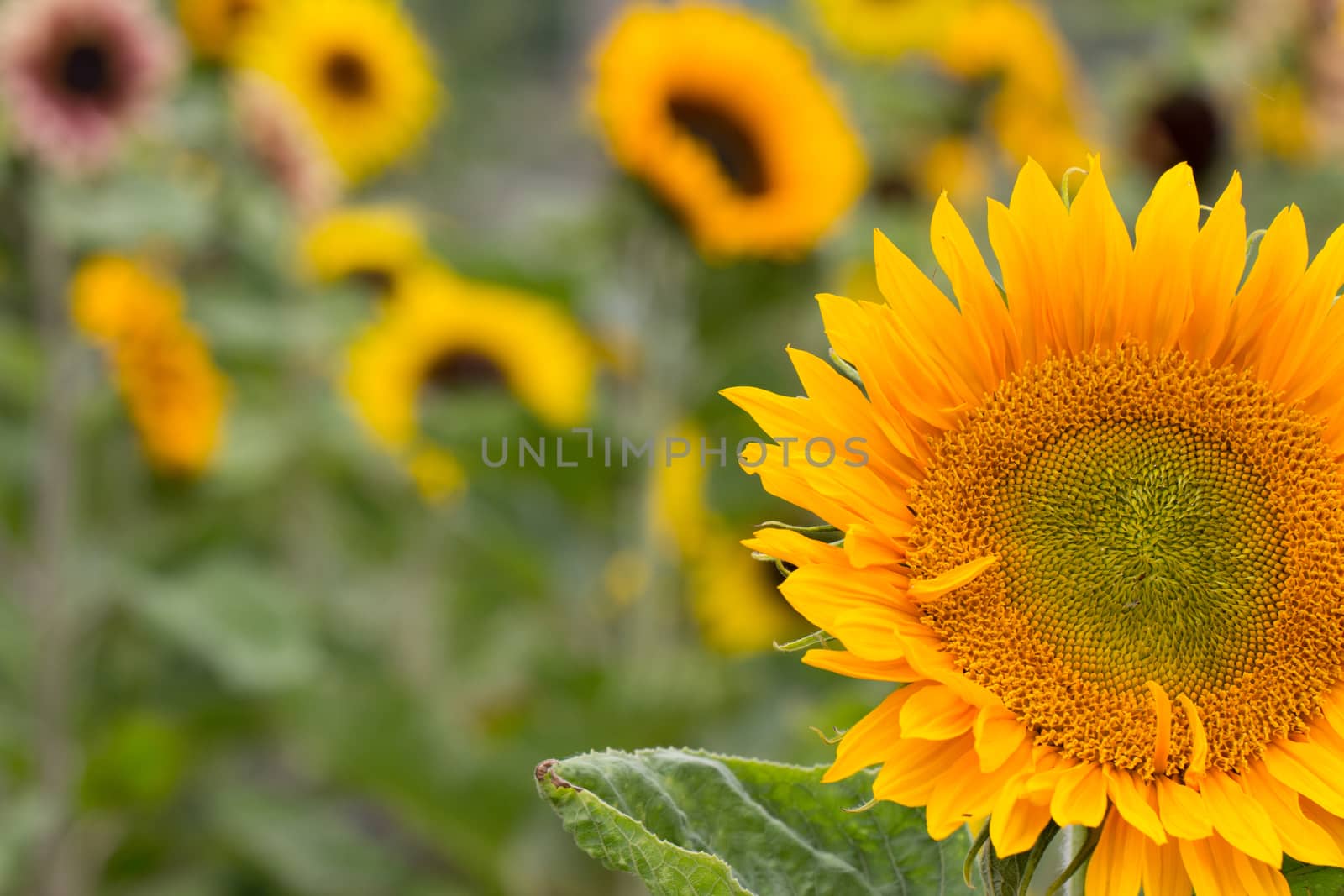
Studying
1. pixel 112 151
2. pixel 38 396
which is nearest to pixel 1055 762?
pixel 112 151

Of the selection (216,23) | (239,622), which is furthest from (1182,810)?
(216,23)

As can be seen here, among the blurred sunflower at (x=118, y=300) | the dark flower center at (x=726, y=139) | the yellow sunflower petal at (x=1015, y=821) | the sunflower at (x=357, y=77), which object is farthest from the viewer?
the sunflower at (x=357, y=77)

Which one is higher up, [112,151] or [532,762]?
[112,151]

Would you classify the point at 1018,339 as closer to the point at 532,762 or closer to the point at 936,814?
the point at 936,814

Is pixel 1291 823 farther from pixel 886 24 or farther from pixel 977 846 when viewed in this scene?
pixel 886 24

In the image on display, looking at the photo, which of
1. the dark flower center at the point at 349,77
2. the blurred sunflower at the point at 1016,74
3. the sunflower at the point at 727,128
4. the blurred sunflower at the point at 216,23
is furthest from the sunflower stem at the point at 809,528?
the dark flower center at the point at 349,77

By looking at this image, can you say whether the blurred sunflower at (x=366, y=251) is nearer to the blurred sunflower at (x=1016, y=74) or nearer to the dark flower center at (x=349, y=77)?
the dark flower center at (x=349, y=77)
